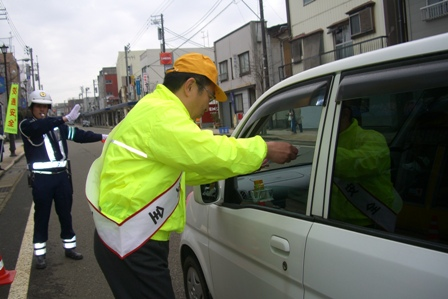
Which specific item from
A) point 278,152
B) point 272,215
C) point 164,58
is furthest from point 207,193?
point 164,58

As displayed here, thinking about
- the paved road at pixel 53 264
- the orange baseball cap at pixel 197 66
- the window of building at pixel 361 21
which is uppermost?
the window of building at pixel 361 21

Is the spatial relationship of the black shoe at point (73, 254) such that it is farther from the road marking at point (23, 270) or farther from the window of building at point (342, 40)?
the window of building at point (342, 40)

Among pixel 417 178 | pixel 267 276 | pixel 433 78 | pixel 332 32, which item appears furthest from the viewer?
pixel 332 32

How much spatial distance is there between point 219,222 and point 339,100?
1220mm

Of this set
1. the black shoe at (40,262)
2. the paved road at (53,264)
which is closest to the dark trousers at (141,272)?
the paved road at (53,264)

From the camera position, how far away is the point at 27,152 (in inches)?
183

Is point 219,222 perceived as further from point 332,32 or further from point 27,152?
point 332,32

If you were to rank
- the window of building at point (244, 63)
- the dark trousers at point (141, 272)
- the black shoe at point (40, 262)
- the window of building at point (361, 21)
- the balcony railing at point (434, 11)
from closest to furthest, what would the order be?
the dark trousers at point (141, 272)
the black shoe at point (40, 262)
the balcony railing at point (434, 11)
the window of building at point (361, 21)
the window of building at point (244, 63)

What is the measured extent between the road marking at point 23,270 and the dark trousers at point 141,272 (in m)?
2.49

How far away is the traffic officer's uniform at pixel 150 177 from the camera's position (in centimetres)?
181

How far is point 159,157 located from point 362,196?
103 centimetres

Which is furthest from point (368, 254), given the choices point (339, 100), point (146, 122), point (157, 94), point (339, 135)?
point (157, 94)

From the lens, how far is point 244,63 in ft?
101

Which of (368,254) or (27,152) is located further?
(27,152)
